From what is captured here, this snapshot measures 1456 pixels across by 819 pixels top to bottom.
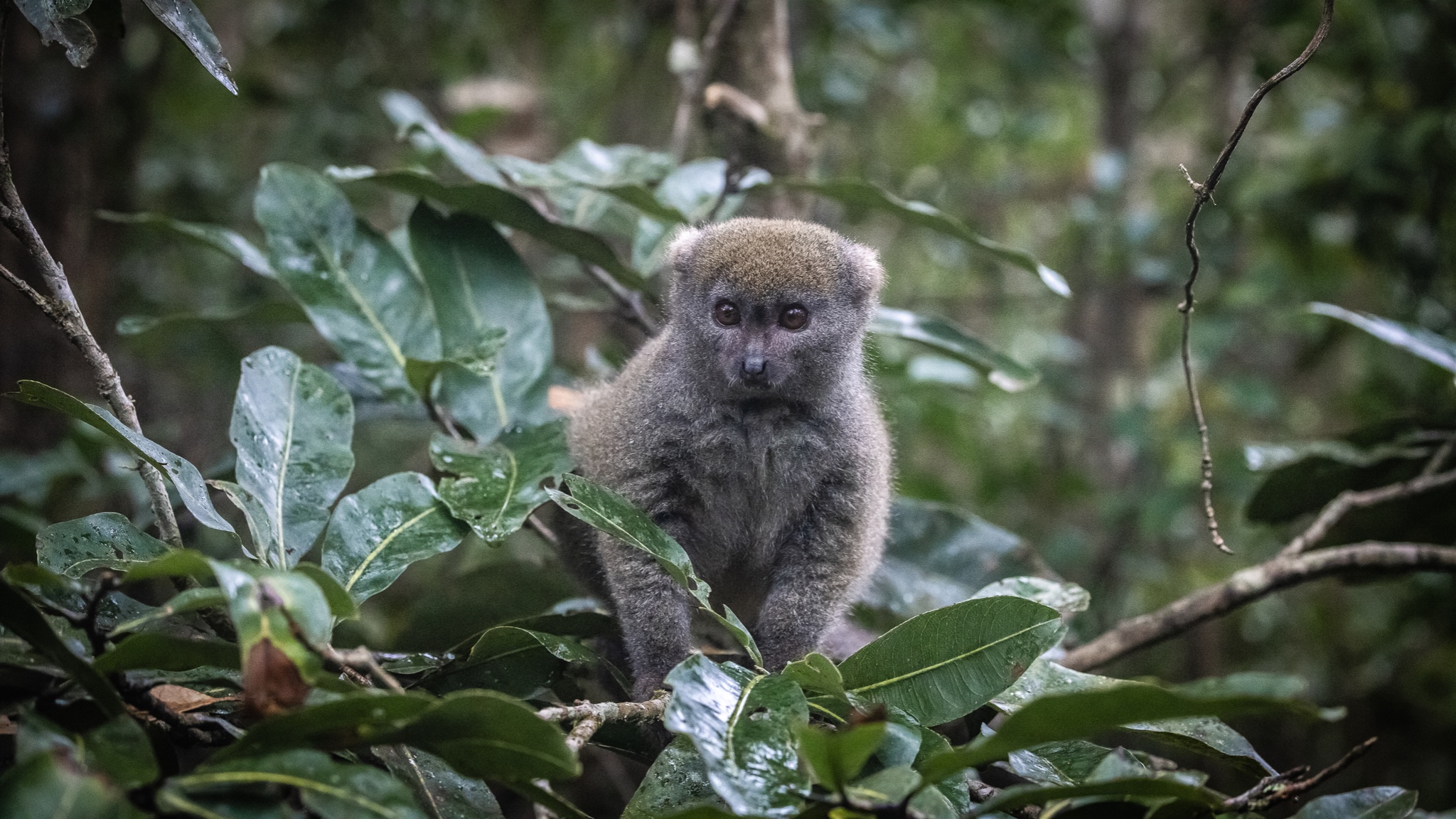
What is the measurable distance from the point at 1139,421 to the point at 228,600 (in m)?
5.95

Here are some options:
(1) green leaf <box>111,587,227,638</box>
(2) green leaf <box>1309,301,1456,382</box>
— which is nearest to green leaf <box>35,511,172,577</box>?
(1) green leaf <box>111,587,227,638</box>

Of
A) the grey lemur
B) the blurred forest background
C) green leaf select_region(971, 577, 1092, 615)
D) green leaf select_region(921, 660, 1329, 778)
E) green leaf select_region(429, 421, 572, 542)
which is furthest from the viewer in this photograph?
the blurred forest background

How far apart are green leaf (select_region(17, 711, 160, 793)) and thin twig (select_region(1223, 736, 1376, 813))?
2.28 m

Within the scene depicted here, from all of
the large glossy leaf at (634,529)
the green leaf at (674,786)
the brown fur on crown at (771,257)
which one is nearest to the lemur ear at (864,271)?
the brown fur on crown at (771,257)

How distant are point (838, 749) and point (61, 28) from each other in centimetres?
262

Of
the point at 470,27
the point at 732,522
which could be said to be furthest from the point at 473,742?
the point at 470,27

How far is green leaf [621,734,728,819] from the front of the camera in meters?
2.52

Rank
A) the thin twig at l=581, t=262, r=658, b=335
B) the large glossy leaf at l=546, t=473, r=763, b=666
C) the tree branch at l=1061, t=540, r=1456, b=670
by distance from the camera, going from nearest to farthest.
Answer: the large glossy leaf at l=546, t=473, r=763, b=666
the tree branch at l=1061, t=540, r=1456, b=670
the thin twig at l=581, t=262, r=658, b=335

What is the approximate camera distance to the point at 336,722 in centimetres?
208

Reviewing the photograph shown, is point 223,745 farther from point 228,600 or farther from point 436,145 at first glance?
point 436,145

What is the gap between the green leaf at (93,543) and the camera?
264 cm

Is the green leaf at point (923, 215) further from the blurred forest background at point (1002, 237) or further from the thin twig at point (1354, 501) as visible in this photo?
the thin twig at point (1354, 501)

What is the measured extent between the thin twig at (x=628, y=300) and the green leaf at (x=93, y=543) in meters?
2.43

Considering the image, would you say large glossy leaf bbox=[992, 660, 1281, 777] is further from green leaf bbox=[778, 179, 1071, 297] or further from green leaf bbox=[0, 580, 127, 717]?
green leaf bbox=[0, 580, 127, 717]
